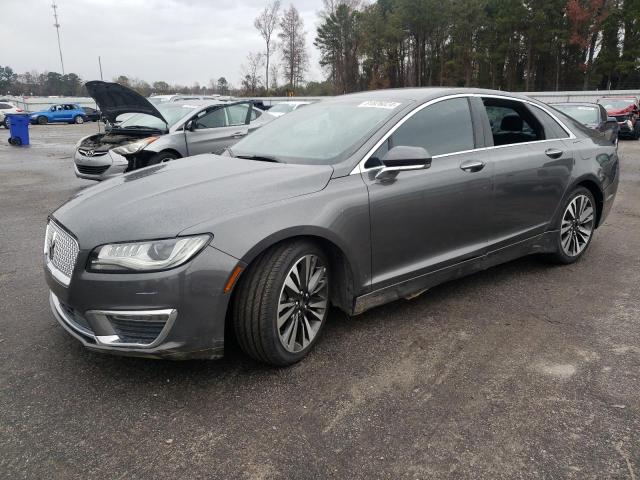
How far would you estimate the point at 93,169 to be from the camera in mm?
8352

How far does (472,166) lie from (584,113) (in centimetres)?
969

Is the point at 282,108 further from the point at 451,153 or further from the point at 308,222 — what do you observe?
the point at 308,222

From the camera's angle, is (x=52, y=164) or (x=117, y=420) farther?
(x=52, y=164)

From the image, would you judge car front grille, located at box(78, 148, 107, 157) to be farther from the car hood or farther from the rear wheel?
the rear wheel

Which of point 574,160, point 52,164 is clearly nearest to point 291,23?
point 52,164

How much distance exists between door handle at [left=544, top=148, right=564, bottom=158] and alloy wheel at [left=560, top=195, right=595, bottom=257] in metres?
0.46

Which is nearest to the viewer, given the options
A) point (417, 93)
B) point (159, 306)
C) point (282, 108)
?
point (159, 306)

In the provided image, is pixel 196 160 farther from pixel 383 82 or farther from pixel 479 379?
pixel 383 82

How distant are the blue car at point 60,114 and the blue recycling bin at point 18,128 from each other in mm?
18145

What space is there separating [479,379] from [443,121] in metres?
1.81

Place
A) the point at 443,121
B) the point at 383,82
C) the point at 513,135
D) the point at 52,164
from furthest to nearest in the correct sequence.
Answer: the point at 383,82 → the point at 52,164 → the point at 513,135 → the point at 443,121

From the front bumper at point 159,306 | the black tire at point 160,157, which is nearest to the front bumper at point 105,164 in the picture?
the black tire at point 160,157

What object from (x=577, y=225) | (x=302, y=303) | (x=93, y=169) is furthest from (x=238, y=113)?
(x=302, y=303)

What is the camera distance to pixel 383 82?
213 feet
